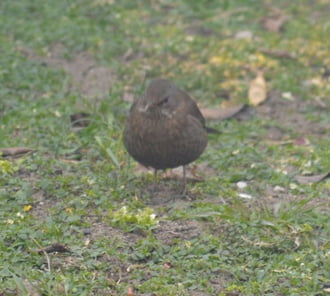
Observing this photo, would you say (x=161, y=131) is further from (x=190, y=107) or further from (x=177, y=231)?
(x=177, y=231)

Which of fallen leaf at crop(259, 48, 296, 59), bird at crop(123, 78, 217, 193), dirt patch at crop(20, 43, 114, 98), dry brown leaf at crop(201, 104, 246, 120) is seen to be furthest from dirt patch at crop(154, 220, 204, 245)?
fallen leaf at crop(259, 48, 296, 59)

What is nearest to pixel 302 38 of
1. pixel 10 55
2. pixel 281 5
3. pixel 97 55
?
pixel 281 5

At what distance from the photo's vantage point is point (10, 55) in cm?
890

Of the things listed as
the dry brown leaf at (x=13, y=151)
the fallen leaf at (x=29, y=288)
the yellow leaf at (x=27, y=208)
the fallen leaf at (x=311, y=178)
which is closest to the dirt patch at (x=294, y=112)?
the fallen leaf at (x=311, y=178)

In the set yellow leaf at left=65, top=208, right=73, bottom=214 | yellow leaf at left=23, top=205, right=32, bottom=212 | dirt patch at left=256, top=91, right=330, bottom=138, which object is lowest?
dirt patch at left=256, top=91, right=330, bottom=138

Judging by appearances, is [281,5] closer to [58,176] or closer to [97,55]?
[97,55]

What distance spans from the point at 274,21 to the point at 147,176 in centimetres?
436

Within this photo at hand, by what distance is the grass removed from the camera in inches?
198

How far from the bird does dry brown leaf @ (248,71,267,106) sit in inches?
95.9

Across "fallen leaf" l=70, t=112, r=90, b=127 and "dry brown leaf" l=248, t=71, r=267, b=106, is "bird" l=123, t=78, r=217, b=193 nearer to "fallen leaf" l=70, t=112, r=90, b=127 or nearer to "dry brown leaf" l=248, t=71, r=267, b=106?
"fallen leaf" l=70, t=112, r=90, b=127

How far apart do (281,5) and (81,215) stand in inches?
242

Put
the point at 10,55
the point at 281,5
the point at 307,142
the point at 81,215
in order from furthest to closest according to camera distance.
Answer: the point at 281,5
the point at 10,55
the point at 307,142
the point at 81,215

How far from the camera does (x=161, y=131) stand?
6.11m

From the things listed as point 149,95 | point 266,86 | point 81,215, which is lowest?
point 266,86
